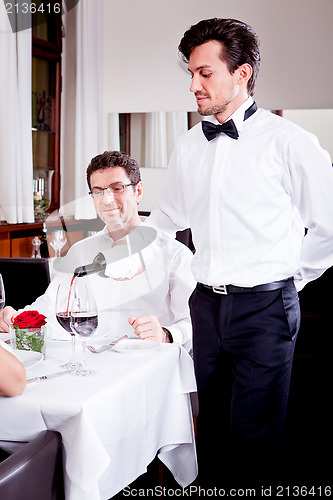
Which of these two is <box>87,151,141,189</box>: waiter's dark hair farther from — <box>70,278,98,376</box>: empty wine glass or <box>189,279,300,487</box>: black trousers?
<box>70,278,98,376</box>: empty wine glass

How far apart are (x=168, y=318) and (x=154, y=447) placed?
0.64 meters

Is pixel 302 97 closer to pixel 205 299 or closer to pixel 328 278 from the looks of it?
pixel 328 278

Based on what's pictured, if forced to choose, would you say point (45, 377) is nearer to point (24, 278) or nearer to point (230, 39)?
point (230, 39)

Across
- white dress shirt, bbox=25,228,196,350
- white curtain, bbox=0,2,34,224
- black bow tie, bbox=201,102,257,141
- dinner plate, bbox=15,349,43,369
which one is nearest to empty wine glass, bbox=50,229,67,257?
white curtain, bbox=0,2,34,224

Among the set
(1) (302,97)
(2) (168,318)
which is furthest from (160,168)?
(2) (168,318)

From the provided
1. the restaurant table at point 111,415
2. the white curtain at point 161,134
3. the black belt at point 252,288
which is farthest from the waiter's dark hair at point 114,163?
the white curtain at point 161,134

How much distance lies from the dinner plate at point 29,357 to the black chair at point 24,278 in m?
1.33

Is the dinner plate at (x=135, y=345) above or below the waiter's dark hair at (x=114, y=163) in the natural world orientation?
below

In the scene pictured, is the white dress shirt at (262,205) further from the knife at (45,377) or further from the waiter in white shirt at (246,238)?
the knife at (45,377)

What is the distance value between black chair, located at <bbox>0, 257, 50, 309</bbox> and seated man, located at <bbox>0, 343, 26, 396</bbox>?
1593mm

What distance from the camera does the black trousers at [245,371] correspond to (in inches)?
70.9

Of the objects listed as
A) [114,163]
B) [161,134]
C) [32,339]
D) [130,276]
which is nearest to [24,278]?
[114,163]

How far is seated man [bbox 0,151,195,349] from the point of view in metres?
2.11

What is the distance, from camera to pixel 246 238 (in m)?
1.82
